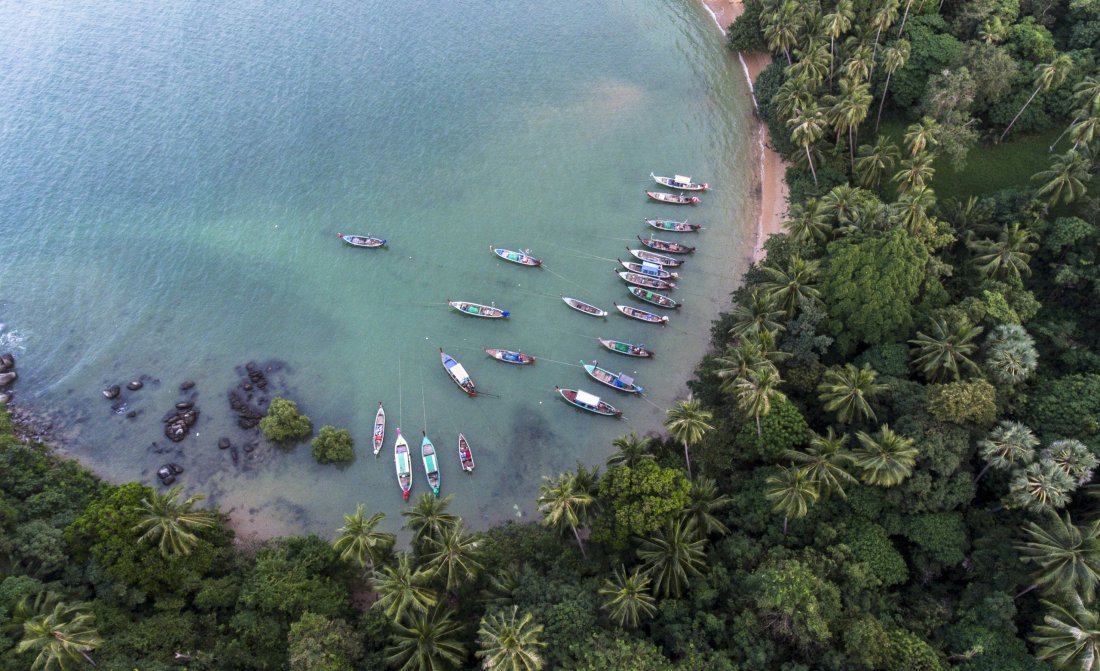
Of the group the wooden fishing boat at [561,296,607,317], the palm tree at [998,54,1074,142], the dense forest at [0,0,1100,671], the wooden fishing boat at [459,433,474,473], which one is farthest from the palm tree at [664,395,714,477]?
the palm tree at [998,54,1074,142]

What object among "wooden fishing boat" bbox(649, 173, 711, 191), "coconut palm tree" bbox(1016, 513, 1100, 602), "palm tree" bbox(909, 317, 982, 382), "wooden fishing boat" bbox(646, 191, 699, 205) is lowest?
"wooden fishing boat" bbox(646, 191, 699, 205)

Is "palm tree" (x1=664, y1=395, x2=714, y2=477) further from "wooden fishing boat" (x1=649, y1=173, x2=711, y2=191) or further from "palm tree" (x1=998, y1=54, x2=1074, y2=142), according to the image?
"palm tree" (x1=998, y1=54, x2=1074, y2=142)

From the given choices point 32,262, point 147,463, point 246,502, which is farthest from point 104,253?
point 246,502

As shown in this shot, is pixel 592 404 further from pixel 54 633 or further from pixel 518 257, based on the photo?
pixel 54 633

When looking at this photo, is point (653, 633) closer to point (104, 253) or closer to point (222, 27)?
point (104, 253)

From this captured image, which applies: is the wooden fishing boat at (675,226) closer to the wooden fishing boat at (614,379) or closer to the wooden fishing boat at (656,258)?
the wooden fishing boat at (656,258)

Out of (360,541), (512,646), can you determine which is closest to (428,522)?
(360,541)
